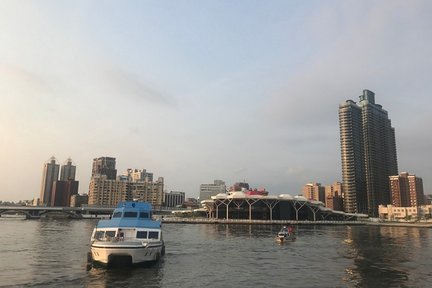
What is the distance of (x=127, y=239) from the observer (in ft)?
153

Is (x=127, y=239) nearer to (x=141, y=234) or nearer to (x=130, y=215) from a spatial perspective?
(x=141, y=234)

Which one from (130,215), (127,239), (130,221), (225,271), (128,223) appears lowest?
(225,271)

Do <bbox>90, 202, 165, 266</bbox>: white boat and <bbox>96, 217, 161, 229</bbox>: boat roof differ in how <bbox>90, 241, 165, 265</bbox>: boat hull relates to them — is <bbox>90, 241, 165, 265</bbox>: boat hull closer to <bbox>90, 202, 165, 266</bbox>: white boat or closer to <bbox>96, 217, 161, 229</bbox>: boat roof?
<bbox>90, 202, 165, 266</bbox>: white boat

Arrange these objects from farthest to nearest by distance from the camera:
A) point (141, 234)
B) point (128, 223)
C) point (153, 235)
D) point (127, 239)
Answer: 1. point (153, 235)
2. point (128, 223)
3. point (141, 234)
4. point (127, 239)

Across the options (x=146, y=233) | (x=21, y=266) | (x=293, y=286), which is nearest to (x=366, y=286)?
(x=293, y=286)

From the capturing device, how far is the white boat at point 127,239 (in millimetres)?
42938

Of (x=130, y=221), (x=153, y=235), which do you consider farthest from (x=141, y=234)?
(x=130, y=221)

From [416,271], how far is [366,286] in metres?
14.0

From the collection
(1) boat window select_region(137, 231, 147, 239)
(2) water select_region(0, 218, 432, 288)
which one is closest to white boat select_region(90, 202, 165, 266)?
(1) boat window select_region(137, 231, 147, 239)

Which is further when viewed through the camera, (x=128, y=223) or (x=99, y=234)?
(x=128, y=223)

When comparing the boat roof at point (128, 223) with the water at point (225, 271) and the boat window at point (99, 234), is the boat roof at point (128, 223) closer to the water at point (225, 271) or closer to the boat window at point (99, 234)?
the boat window at point (99, 234)

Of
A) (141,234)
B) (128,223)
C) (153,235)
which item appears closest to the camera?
(141,234)

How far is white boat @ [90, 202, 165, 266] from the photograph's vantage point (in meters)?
42.9

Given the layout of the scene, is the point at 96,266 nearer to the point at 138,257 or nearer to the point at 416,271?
the point at 138,257
